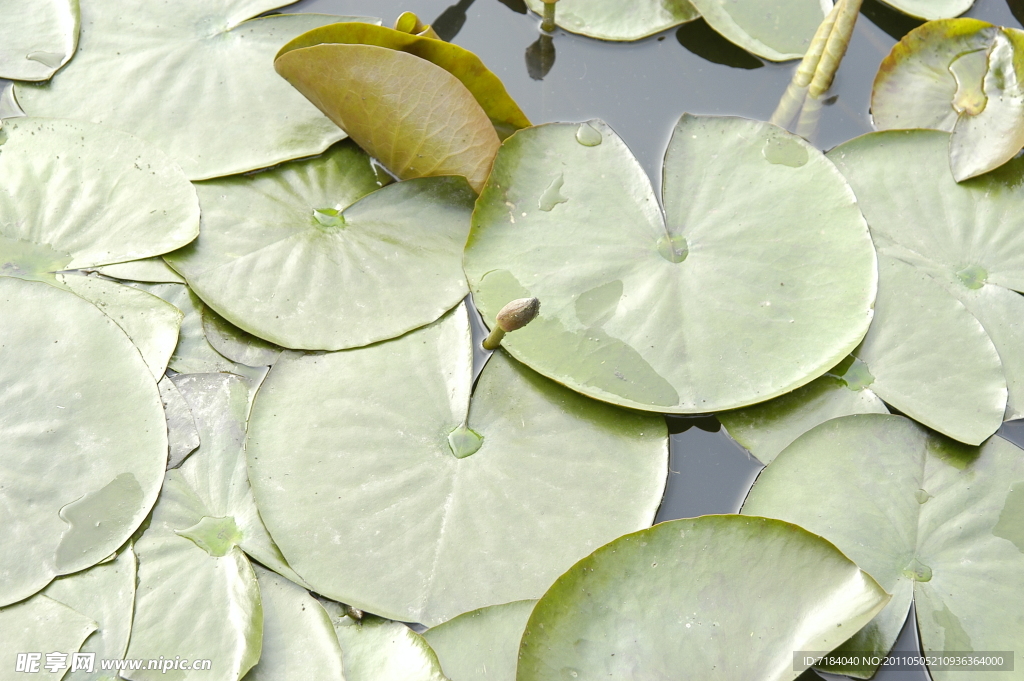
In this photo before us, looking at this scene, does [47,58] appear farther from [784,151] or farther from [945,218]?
[945,218]

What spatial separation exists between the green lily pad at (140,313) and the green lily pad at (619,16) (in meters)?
1.37

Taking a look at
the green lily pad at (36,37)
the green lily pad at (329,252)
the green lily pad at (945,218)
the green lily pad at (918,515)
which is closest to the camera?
the green lily pad at (918,515)

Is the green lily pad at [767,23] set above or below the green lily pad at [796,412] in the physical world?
above

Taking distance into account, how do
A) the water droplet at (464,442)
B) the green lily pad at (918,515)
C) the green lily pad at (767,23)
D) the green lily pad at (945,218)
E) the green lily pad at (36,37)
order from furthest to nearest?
the green lily pad at (767,23), the green lily pad at (36,37), the green lily pad at (945,218), the water droplet at (464,442), the green lily pad at (918,515)

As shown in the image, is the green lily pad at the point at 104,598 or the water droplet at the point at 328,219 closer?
the green lily pad at the point at 104,598

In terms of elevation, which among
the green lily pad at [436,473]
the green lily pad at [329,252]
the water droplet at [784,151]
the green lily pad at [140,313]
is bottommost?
the green lily pad at [436,473]

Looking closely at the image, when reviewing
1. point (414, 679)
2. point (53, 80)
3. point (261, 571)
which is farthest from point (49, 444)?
point (53, 80)

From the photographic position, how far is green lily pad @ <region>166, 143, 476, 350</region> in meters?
1.64

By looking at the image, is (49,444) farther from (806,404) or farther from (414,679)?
(806,404)

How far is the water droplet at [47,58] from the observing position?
1915 millimetres

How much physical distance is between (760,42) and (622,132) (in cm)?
53

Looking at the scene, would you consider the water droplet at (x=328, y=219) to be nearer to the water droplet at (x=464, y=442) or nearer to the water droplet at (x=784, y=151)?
the water droplet at (x=464, y=442)

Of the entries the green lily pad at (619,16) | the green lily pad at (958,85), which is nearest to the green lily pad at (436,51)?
the green lily pad at (619,16)

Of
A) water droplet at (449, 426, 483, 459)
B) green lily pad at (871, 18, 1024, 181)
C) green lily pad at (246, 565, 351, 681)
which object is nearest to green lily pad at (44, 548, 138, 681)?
green lily pad at (246, 565, 351, 681)
